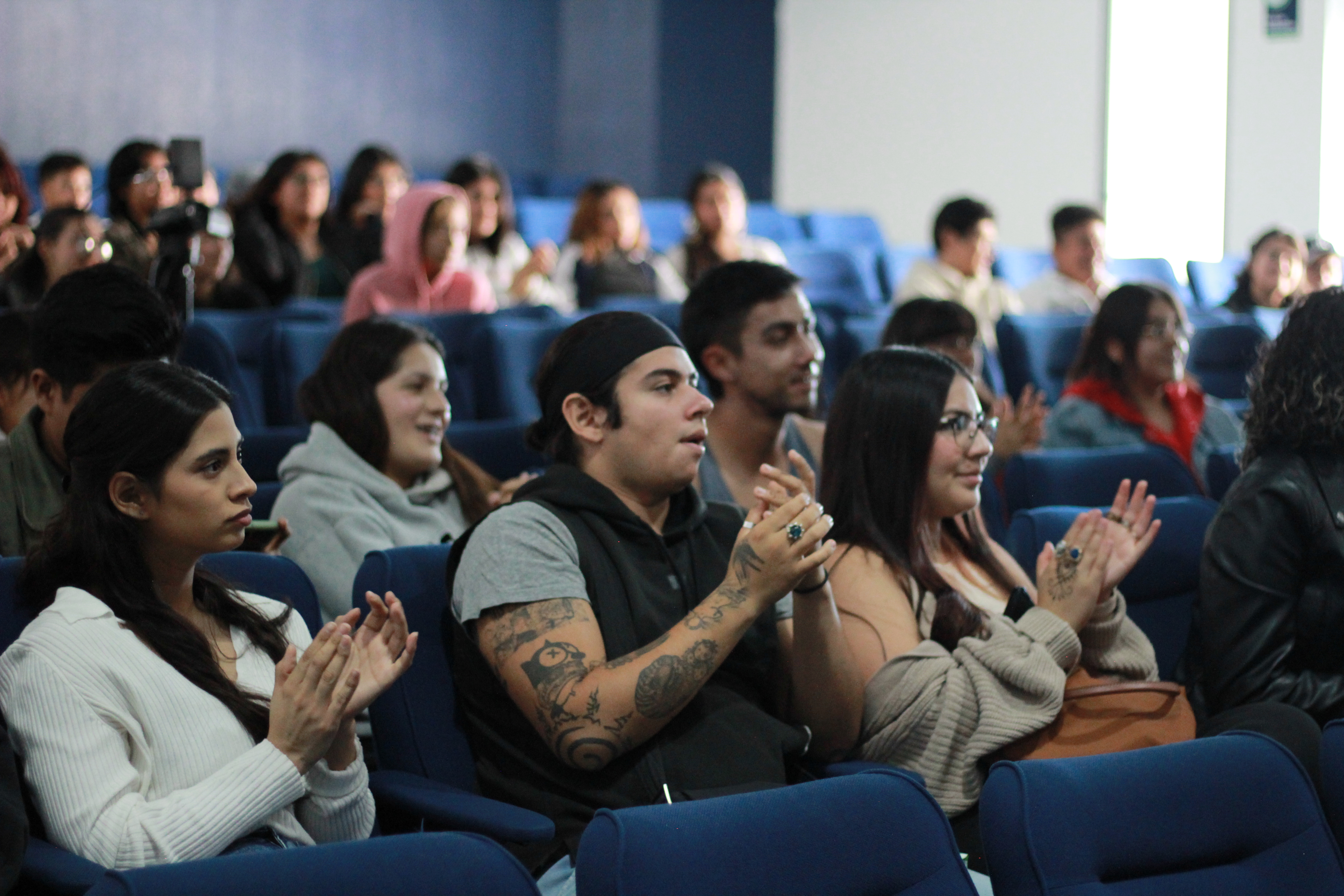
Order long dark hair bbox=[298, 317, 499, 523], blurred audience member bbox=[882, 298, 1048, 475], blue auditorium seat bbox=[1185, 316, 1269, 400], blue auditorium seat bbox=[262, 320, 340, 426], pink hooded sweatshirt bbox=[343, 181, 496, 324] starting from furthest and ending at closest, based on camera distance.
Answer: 1. blue auditorium seat bbox=[1185, 316, 1269, 400]
2. pink hooded sweatshirt bbox=[343, 181, 496, 324]
3. blue auditorium seat bbox=[262, 320, 340, 426]
4. blurred audience member bbox=[882, 298, 1048, 475]
5. long dark hair bbox=[298, 317, 499, 523]

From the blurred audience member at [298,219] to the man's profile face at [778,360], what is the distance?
9.94ft

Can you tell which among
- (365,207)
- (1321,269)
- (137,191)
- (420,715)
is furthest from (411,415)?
(1321,269)

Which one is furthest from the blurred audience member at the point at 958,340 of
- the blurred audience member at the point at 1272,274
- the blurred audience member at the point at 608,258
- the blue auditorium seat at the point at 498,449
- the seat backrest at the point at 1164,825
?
the blurred audience member at the point at 1272,274

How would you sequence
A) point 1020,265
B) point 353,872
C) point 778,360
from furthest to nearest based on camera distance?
point 1020,265 → point 778,360 → point 353,872

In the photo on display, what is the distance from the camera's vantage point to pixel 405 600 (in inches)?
81.2

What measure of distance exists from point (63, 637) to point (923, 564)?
4.12 ft

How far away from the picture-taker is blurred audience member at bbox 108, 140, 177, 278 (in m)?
4.18

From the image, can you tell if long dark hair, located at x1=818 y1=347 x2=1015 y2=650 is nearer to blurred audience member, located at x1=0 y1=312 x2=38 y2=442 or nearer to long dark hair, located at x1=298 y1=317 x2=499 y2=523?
long dark hair, located at x1=298 y1=317 x2=499 y2=523

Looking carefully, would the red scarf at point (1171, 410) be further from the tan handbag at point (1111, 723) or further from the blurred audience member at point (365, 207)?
the blurred audience member at point (365, 207)

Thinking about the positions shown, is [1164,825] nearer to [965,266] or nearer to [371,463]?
[371,463]

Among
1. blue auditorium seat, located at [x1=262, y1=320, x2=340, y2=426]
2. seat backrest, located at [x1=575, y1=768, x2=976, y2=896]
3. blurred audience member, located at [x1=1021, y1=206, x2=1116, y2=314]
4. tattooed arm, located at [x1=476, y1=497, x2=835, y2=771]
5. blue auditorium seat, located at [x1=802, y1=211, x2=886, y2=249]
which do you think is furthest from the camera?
blue auditorium seat, located at [x1=802, y1=211, x2=886, y2=249]

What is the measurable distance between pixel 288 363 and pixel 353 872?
295 cm

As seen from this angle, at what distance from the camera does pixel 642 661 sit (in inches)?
71.1

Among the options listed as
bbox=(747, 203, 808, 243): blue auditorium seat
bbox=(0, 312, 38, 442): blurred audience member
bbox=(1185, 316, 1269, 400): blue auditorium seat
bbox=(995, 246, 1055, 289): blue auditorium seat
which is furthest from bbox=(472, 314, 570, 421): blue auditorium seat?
bbox=(747, 203, 808, 243): blue auditorium seat
